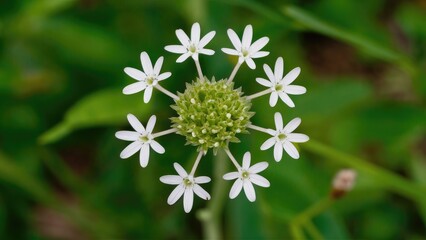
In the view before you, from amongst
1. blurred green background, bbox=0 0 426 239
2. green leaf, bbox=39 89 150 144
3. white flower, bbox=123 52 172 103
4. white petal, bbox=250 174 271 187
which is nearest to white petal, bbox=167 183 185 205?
white petal, bbox=250 174 271 187

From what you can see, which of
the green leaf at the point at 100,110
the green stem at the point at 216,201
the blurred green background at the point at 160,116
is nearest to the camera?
the green stem at the point at 216,201

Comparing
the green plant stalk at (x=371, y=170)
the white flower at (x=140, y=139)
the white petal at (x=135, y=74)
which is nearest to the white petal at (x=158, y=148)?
the white flower at (x=140, y=139)

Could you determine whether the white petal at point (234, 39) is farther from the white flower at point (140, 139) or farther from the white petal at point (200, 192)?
the white petal at point (200, 192)

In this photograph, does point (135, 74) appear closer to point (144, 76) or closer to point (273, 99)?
point (144, 76)

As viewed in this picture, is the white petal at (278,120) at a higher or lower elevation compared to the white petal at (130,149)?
higher

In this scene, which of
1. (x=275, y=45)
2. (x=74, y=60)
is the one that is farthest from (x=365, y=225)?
(x=74, y=60)

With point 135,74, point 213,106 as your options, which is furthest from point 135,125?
point 213,106

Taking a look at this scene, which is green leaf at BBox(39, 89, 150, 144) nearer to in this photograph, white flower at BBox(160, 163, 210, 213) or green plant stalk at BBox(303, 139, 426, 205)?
green plant stalk at BBox(303, 139, 426, 205)

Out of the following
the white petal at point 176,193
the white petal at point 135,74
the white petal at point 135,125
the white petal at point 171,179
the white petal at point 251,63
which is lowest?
the white petal at point 176,193
